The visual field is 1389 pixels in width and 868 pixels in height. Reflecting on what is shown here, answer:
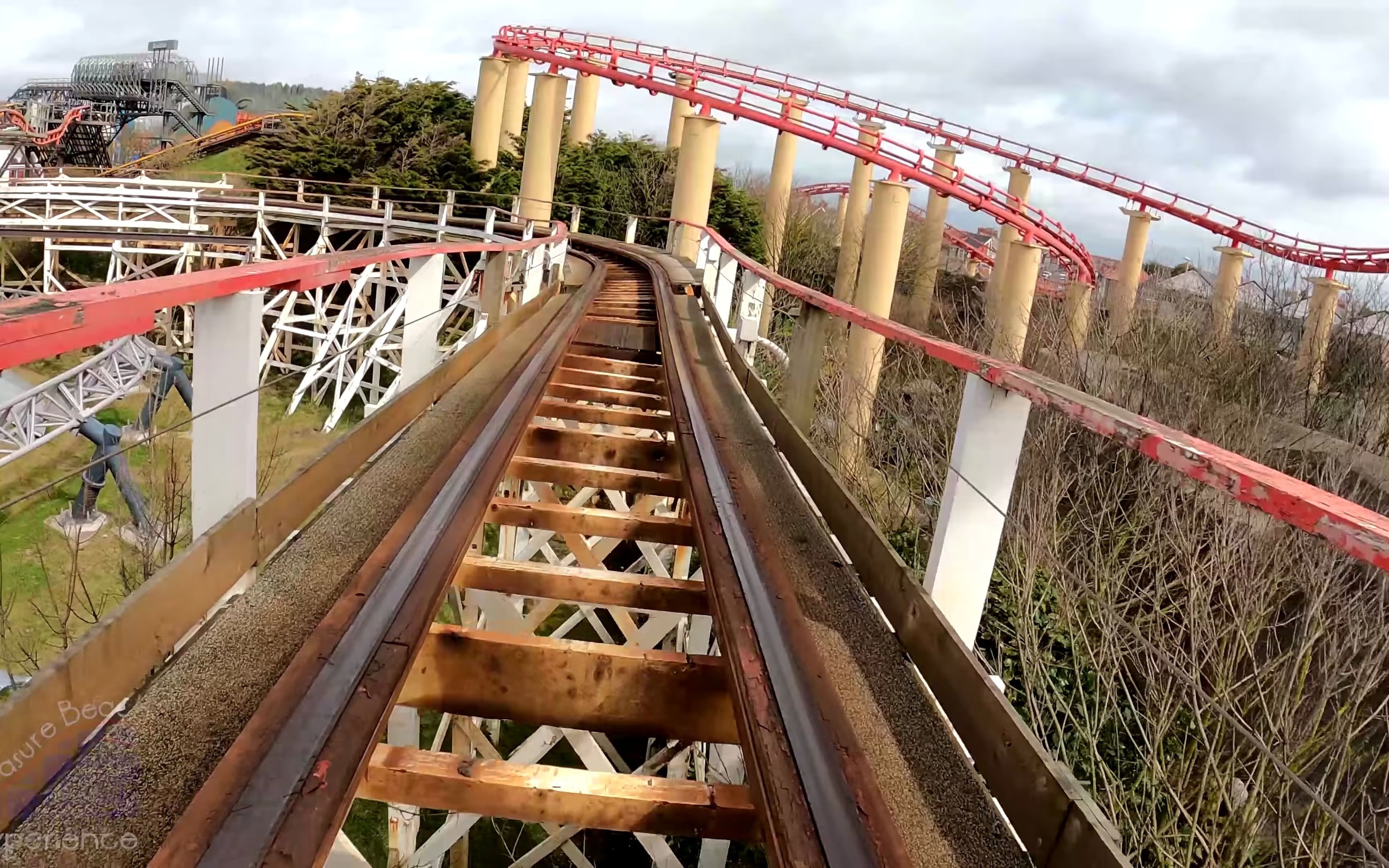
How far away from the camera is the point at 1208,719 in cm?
695

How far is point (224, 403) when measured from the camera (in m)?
2.24

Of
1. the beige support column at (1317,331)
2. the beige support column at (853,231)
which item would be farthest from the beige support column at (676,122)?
the beige support column at (1317,331)

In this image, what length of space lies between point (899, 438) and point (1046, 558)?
115 inches

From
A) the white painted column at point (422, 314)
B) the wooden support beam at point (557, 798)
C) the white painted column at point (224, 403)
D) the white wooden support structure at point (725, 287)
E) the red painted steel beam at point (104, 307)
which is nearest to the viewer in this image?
the red painted steel beam at point (104, 307)

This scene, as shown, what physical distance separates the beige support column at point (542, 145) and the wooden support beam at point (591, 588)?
2358 cm

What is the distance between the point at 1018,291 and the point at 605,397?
16.1m

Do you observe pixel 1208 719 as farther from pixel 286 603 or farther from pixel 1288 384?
pixel 1288 384

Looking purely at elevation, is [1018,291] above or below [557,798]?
above

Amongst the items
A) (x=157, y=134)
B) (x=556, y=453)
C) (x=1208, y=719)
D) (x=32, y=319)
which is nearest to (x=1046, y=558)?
(x=1208, y=719)

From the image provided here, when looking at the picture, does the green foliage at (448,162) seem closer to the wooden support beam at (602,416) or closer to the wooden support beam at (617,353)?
the wooden support beam at (617,353)

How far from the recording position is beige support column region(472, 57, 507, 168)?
28.5m

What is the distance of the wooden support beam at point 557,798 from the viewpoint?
1925 millimetres

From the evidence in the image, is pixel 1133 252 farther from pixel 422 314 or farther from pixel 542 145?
pixel 422 314

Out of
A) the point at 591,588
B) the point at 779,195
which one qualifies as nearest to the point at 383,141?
the point at 779,195
